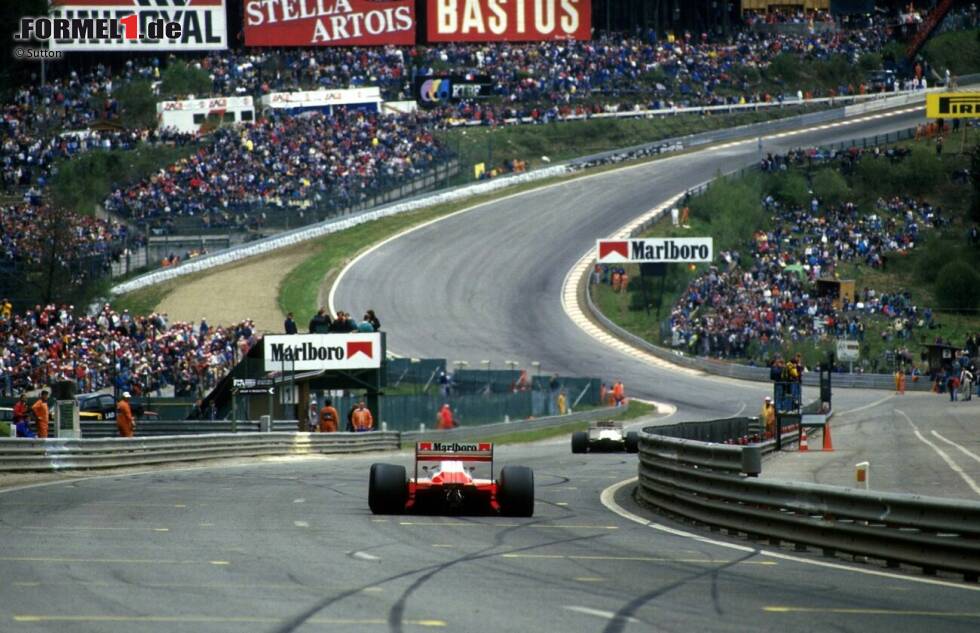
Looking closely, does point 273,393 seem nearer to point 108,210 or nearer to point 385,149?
point 108,210

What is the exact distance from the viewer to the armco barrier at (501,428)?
38.0m

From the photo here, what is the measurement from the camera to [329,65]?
88.4 metres

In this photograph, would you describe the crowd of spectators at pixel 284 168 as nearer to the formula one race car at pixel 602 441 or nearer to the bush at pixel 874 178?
the bush at pixel 874 178

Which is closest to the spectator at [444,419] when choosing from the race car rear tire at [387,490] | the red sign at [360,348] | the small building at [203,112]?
the red sign at [360,348]

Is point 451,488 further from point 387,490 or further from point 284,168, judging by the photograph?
point 284,168

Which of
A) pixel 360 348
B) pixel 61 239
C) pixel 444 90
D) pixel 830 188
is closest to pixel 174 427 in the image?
pixel 360 348

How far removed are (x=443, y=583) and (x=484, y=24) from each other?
8452cm

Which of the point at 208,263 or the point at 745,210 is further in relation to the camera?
the point at 745,210

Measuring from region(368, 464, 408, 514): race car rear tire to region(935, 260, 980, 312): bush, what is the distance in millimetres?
53453

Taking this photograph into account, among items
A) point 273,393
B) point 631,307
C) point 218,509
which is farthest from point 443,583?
point 631,307

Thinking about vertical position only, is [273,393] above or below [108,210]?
below

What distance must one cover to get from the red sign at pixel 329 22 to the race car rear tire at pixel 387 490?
7590cm

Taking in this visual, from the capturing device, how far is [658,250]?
6681 cm

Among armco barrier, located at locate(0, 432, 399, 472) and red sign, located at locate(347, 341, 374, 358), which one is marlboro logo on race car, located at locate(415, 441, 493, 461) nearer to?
armco barrier, located at locate(0, 432, 399, 472)
